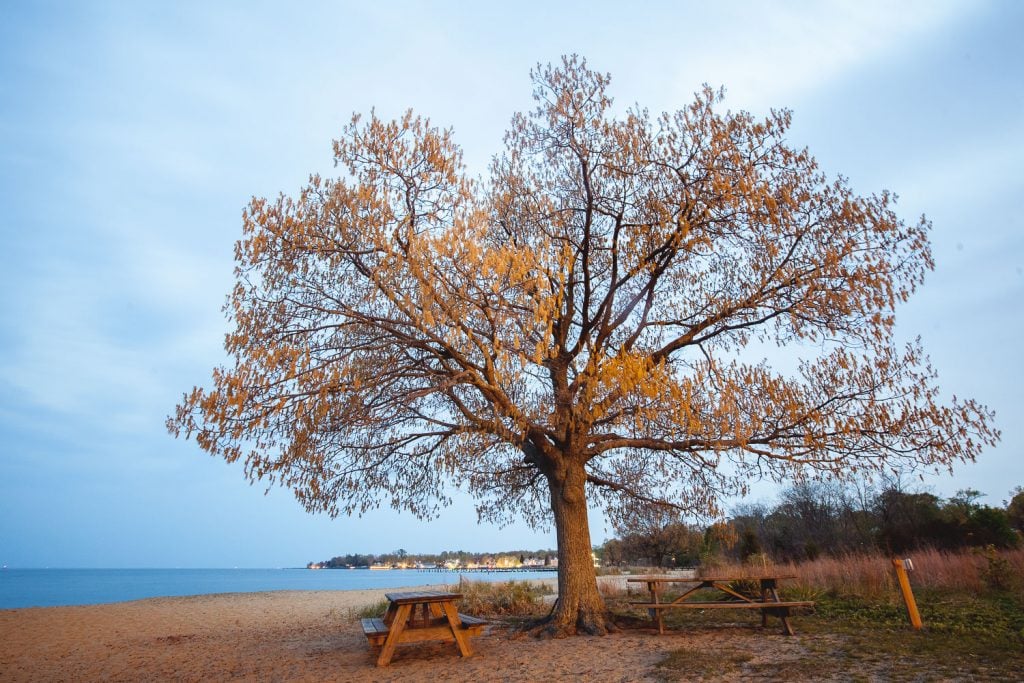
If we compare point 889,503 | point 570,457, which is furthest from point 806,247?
point 889,503

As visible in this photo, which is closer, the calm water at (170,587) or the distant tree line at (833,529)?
the distant tree line at (833,529)

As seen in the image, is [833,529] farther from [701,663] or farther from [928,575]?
[701,663]

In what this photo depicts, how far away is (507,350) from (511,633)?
480cm

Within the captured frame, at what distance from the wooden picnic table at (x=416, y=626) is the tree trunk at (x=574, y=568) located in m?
1.61

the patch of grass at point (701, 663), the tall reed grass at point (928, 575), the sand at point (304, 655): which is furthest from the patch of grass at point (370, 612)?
the patch of grass at point (701, 663)

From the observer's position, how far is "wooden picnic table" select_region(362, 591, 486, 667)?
7.20 m

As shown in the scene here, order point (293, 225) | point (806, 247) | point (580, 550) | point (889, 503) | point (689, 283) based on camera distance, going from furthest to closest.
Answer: point (889, 503) < point (689, 283) < point (580, 550) < point (806, 247) < point (293, 225)

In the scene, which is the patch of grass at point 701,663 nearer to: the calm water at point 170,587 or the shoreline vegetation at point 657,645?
the shoreline vegetation at point 657,645

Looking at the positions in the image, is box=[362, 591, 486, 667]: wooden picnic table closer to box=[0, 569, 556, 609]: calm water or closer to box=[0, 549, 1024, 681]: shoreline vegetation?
box=[0, 549, 1024, 681]: shoreline vegetation

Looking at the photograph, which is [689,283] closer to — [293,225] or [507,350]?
[507,350]

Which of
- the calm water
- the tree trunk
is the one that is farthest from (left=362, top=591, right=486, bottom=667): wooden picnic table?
the calm water

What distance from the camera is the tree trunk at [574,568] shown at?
28.7 ft

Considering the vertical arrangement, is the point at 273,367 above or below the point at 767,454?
above

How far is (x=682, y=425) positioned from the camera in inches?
310
